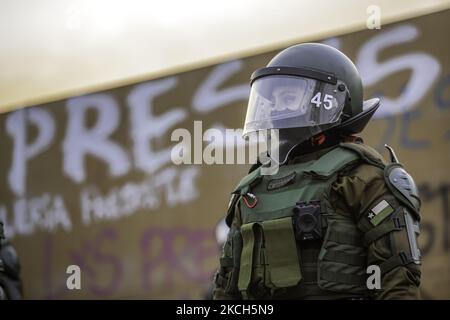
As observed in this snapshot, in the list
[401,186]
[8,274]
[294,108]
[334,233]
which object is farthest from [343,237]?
[8,274]

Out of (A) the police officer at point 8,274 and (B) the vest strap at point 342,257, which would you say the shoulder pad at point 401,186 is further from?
(A) the police officer at point 8,274

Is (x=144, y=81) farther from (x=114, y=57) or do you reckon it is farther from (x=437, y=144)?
(x=437, y=144)

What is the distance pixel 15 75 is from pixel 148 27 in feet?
4.47

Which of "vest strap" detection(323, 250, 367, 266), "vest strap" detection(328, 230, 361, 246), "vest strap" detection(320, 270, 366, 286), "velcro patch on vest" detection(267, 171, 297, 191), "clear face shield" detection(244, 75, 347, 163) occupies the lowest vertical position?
"vest strap" detection(320, 270, 366, 286)

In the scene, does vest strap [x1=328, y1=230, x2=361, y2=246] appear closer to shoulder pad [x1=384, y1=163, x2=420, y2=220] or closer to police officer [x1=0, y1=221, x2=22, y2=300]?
shoulder pad [x1=384, y1=163, x2=420, y2=220]

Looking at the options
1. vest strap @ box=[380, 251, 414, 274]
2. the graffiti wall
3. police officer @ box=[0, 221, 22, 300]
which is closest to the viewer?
vest strap @ box=[380, 251, 414, 274]

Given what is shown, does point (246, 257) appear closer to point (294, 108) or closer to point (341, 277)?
point (341, 277)

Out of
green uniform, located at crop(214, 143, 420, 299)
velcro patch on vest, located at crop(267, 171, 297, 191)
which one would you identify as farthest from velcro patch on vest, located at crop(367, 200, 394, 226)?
velcro patch on vest, located at crop(267, 171, 297, 191)

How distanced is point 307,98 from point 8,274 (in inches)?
144

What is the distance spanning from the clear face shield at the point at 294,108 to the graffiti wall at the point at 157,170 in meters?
2.63

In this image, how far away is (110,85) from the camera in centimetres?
764

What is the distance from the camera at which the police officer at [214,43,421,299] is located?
8.39 ft

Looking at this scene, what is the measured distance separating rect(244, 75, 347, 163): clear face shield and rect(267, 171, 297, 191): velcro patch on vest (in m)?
0.10

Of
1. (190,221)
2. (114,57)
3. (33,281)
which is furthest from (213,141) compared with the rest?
(33,281)
